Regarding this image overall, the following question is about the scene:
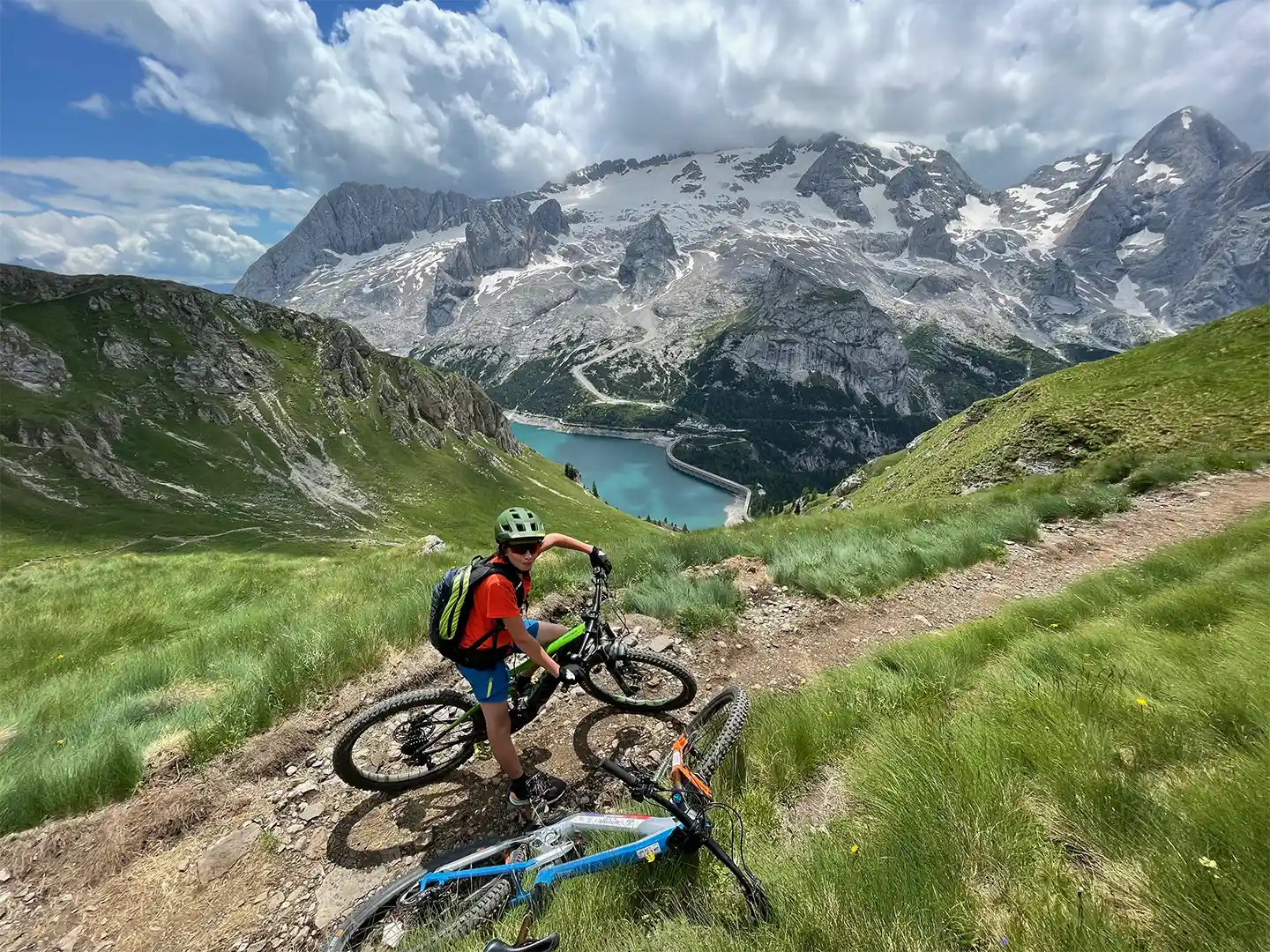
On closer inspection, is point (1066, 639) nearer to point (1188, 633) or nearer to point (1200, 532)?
point (1188, 633)

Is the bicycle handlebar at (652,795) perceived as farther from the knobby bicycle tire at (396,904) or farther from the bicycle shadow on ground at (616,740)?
the bicycle shadow on ground at (616,740)

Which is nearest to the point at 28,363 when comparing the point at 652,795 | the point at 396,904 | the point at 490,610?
the point at 490,610

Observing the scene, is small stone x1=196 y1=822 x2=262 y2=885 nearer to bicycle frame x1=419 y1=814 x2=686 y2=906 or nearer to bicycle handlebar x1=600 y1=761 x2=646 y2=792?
bicycle frame x1=419 y1=814 x2=686 y2=906

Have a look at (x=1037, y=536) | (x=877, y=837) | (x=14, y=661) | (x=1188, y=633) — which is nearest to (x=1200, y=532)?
(x=1037, y=536)

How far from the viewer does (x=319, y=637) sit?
8750 mm

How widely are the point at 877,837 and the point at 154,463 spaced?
139444 mm

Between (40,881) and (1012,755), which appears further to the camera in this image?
(40,881)

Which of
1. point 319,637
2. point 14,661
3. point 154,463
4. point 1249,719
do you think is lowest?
point 154,463

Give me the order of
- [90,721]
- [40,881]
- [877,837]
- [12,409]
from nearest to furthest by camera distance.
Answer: [877,837], [40,881], [90,721], [12,409]

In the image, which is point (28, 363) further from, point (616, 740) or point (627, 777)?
point (627, 777)

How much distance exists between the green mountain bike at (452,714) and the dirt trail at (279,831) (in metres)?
0.31

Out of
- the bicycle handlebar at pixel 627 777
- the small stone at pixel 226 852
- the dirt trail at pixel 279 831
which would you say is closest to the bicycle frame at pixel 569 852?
the bicycle handlebar at pixel 627 777

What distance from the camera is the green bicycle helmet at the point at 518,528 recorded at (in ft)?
19.8

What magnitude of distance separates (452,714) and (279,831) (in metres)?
2.03
